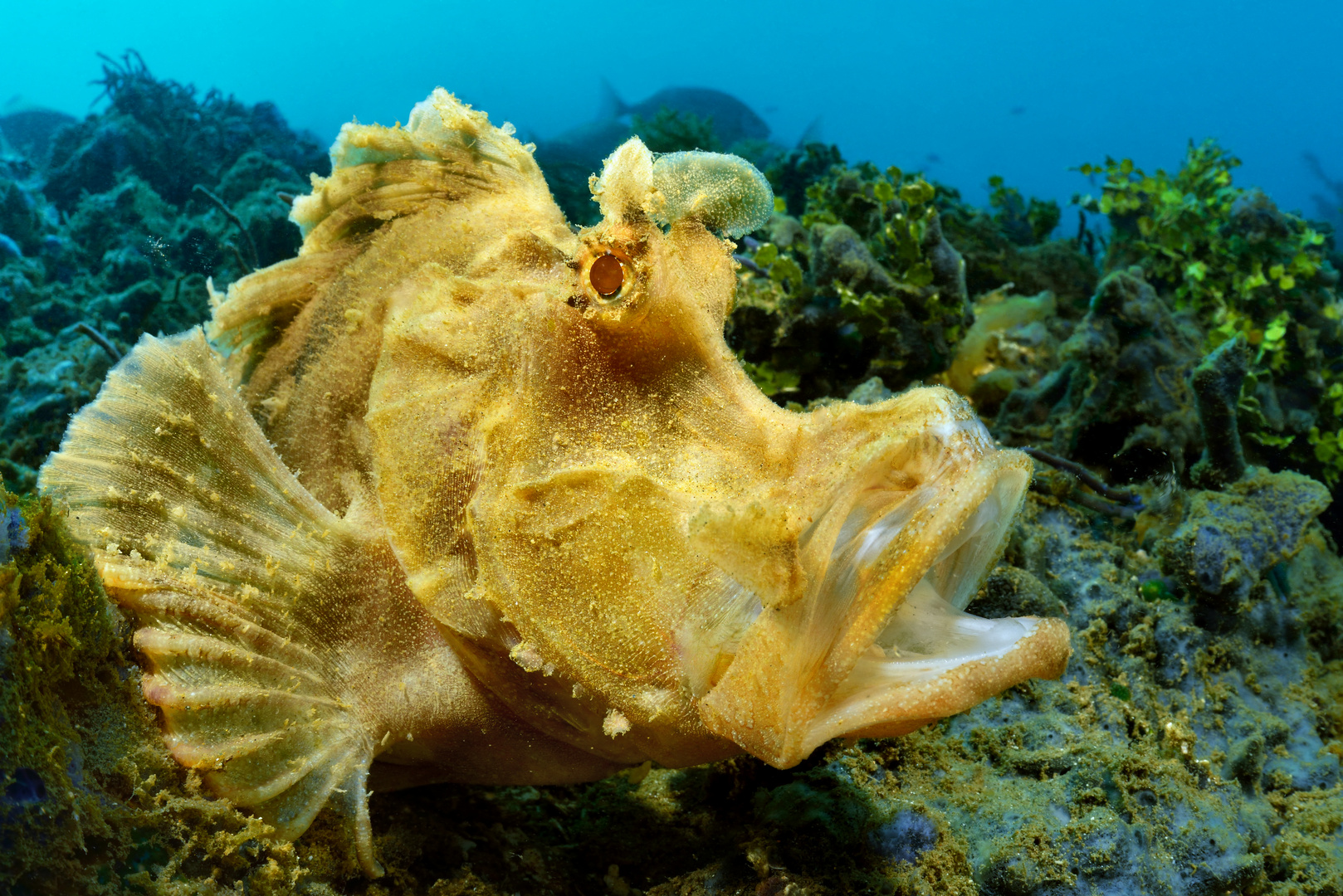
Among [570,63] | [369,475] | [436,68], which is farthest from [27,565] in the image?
[570,63]

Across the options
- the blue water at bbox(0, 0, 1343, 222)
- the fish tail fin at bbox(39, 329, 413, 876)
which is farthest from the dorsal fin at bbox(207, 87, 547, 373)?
the blue water at bbox(0, 0, 1343, 222)

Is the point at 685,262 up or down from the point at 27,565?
up

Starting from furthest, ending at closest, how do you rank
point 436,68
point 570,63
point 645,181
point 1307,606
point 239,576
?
point 570,63
point 436,68
point 1307,606
point 239,576
point 645,181

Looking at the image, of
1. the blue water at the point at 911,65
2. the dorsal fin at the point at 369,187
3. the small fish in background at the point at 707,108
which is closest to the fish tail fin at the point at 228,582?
the dorsal fin at the point at 369,187

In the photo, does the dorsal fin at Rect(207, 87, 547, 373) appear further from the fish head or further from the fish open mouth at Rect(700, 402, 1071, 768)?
the fish open mouth at Rect(700, 402, 1071, 768)

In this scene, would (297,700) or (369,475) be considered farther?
(369,475)

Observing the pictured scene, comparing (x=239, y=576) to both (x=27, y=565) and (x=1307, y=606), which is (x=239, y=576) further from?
(x=1307, y=606)
